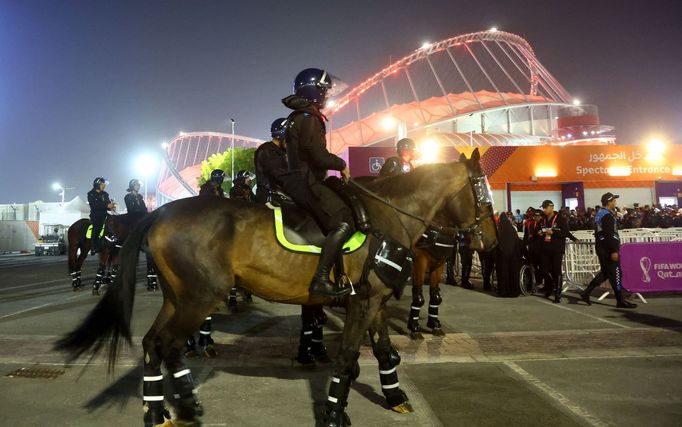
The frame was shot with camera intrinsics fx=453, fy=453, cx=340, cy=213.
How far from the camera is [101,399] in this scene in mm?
4723

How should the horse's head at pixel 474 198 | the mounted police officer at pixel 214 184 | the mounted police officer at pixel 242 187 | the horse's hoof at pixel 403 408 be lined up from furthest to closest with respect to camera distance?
the mounted police officer at pixel 242 187, the mounted police officer at pixel 214 184, the horse's head at pixel 474 198, the horse's hoof at pixel 403 408

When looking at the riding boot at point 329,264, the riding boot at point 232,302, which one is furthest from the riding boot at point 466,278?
the riding boot at point 329,264

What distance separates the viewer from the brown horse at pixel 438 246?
16.4ft

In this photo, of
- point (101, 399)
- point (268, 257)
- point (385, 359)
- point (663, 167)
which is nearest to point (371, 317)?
point (385, 359)

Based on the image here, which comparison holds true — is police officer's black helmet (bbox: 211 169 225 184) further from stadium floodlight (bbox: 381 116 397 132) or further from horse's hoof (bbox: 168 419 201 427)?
stadium floodlight (bbox: 381 116 397 132)

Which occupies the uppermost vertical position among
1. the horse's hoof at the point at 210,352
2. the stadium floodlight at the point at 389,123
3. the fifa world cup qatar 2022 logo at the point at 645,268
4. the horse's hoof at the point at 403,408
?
the stadium floodlight at the point at 389,123

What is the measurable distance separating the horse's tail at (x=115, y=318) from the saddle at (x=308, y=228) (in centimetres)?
124

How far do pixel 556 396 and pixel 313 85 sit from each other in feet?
13.3

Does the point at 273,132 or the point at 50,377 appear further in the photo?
the point at 273,132

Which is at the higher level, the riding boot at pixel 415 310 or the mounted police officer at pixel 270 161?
the mounted police officer at pixel 270 161

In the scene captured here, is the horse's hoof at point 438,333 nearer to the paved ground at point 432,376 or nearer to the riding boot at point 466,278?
the paved ground at point 432,376

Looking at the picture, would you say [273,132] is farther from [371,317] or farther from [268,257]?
[371,317]

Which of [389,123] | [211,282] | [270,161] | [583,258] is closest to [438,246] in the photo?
[270,161]

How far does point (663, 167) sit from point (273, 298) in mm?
34721
